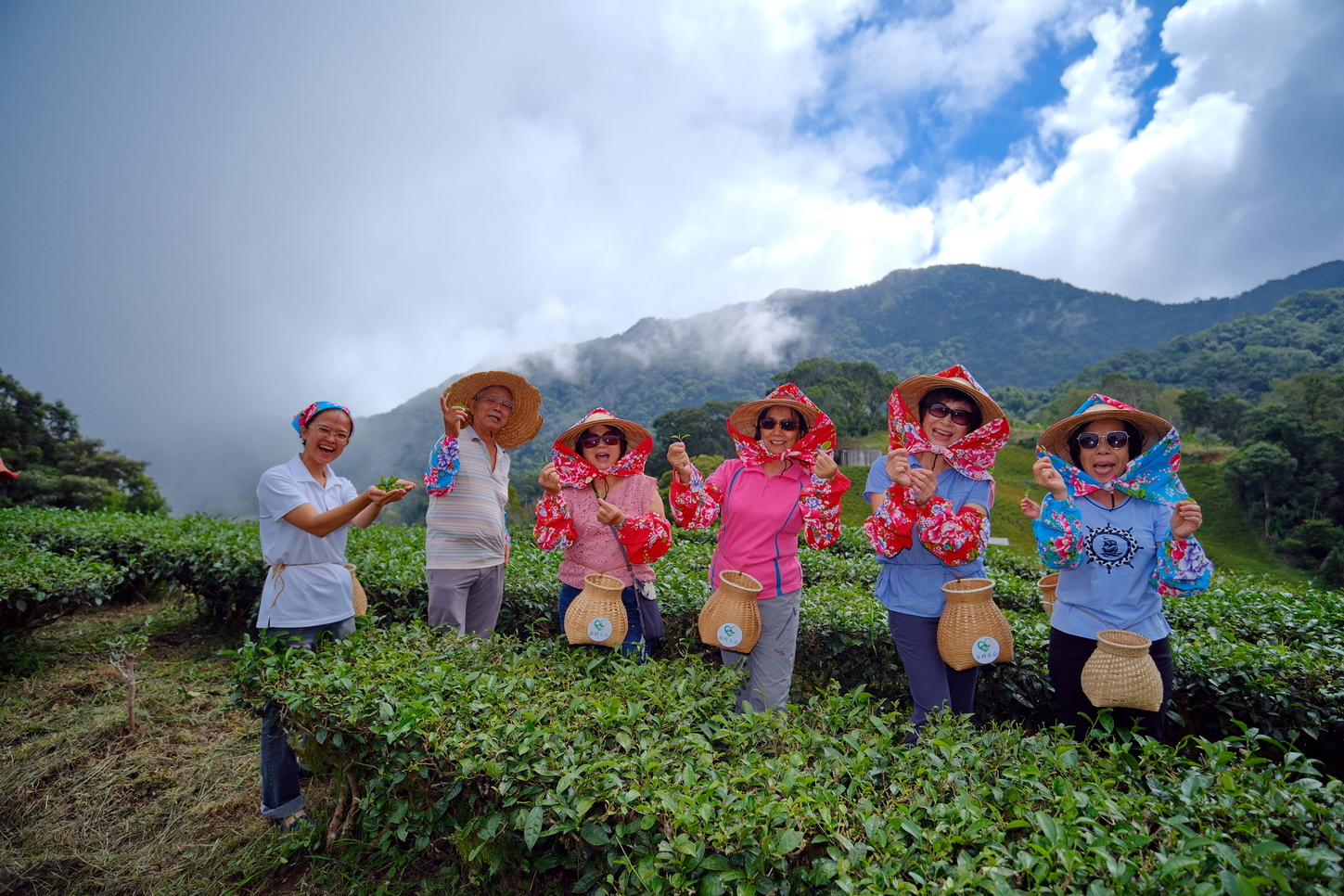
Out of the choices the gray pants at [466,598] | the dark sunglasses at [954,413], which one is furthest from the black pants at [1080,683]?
the gray pants at [466,598]

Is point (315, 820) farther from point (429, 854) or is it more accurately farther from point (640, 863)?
point (640, 863)

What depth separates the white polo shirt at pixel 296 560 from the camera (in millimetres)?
2992

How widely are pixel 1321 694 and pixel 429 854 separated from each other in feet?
12.2

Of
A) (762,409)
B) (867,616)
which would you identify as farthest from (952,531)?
(867,616)

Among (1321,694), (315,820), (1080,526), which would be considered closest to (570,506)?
(315,820)

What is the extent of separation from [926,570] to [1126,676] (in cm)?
78

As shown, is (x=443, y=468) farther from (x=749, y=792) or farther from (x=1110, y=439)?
(x=1110, y=439)

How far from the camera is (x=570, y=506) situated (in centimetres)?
344

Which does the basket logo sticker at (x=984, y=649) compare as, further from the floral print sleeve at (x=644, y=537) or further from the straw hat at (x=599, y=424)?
the straw hat at (x=599, y=424)

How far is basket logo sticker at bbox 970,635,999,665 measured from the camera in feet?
8.79

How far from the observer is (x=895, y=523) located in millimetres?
2869

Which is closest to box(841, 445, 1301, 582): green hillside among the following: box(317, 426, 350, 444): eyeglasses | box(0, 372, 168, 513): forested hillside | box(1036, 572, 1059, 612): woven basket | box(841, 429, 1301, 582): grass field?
box(841, 429, 1301, 582): grass field

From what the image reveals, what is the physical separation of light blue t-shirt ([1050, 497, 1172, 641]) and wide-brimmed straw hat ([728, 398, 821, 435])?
4.01 ft

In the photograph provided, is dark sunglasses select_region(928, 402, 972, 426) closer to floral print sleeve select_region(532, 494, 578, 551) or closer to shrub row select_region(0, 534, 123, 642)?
floral print sleeve select_region(532, 494, 578, 551)
